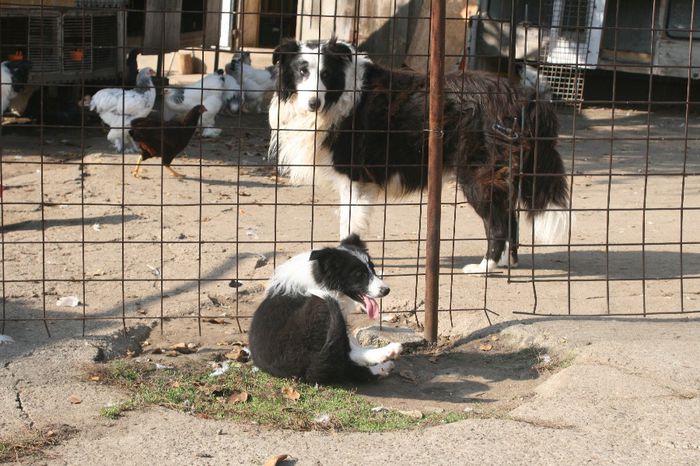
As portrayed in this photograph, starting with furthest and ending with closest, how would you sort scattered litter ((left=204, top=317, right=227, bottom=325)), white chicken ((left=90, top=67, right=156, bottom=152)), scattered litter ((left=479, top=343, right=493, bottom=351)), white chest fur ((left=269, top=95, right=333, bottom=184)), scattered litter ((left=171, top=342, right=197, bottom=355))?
white chicken ((left=90, top=67, right=156, bottom=152))
white chest fur ((left=269, top=95, right=333, bottom=184))
scattered litter ((left=204, top=317, right=227, bottom=325))
scattered litter ((left=479, top=343, right=493, bottom=351))
scattered litter ((left=171, top=342, right=197, bottom=355))

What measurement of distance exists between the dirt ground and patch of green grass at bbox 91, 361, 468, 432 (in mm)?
266

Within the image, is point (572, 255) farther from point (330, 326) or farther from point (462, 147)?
point (330, 326)

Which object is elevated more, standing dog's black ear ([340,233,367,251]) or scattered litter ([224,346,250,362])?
standing dog's black ear ([340,233,367,251])

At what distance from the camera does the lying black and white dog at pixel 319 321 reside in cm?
471

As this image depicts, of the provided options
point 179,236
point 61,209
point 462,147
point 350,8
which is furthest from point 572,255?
point 350,8

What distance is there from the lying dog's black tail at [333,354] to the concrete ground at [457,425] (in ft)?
1.81

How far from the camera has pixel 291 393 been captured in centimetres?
466

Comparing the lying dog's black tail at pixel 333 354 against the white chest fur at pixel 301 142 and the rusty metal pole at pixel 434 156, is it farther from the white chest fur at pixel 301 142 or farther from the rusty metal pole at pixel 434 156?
the white chest fur at pixel 301 142

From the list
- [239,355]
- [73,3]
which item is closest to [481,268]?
[239,355]

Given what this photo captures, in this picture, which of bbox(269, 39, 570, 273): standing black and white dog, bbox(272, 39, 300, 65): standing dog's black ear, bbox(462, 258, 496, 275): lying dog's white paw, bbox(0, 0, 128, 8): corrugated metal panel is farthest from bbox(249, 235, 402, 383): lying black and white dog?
bbox(0, 0, 128, 8): corrugated metal panel

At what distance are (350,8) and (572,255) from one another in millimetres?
5874

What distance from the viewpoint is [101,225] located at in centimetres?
809

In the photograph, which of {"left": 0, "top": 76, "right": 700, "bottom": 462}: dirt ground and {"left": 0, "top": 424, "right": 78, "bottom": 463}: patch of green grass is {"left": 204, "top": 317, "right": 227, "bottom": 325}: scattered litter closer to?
{"left": 0, "top": 76, "right": 700, "bottom": 462}: dirt ground

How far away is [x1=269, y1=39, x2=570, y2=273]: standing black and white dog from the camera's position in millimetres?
6766
